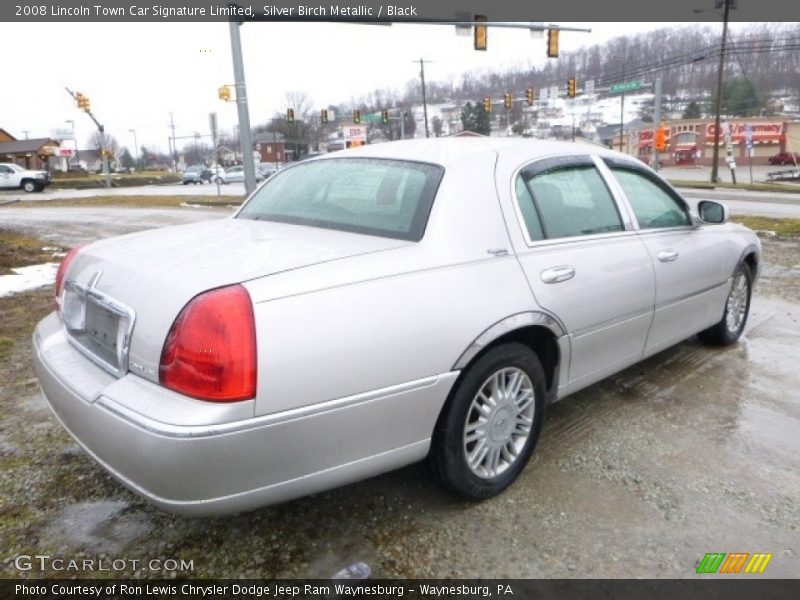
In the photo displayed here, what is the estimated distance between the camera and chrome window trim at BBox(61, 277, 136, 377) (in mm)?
2180

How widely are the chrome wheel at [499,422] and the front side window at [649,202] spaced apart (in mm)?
1435

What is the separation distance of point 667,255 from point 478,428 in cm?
175

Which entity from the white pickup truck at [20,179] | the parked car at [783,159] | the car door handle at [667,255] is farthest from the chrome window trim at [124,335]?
the parked car at [783,159]

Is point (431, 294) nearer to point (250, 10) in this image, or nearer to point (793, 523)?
point (793, 523)

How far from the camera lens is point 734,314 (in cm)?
464

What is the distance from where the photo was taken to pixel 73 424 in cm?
Answer: 239

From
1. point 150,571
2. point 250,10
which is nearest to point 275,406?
point 150,571

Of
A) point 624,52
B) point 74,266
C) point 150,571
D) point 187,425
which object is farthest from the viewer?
point 624,52

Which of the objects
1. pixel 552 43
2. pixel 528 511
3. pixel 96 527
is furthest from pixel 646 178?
pixel 552 43

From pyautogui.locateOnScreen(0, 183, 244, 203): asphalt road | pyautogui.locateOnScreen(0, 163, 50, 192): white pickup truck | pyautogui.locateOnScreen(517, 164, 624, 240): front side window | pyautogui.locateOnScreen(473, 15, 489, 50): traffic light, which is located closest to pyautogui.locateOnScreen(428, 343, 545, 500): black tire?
pyautogui.locateOnScreen(517, 164, 624, 240): front side window

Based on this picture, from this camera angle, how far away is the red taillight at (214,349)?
1.95 meters

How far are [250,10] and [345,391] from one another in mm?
12784

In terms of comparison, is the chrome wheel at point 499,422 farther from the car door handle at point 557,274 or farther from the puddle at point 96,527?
the puddle at point 96,527

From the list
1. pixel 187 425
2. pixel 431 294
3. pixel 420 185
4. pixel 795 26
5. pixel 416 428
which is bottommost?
pixel 416 428
